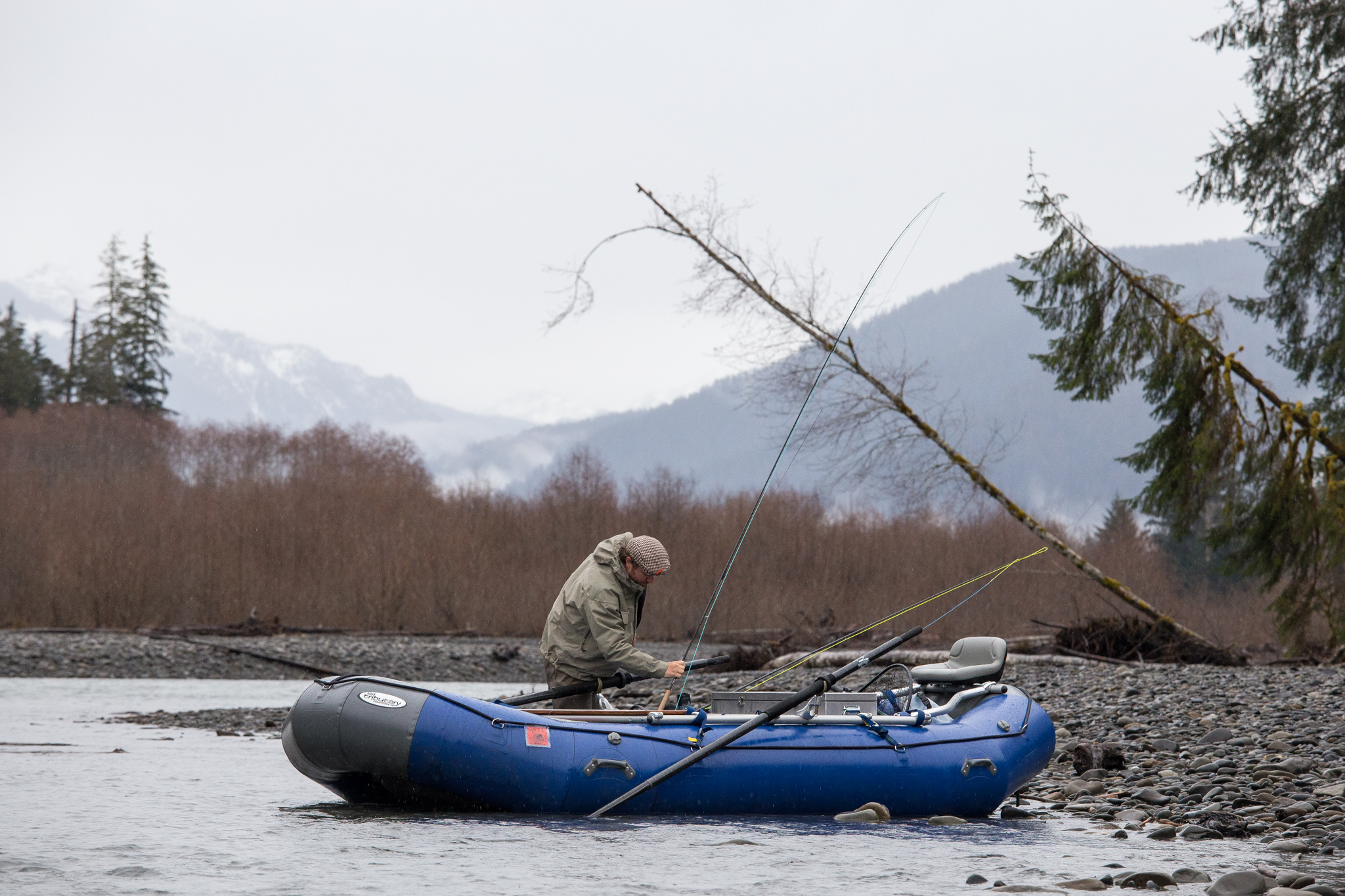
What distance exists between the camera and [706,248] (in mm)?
15305

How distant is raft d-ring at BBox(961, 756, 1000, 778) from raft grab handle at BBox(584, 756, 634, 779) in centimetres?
210

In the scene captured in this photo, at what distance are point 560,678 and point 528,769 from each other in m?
1.17

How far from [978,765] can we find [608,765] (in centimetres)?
235

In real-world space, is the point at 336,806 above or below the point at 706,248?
below

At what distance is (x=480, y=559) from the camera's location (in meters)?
31.3

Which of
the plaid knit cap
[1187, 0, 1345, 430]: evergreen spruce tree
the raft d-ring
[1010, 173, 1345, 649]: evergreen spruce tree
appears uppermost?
[1187, 0, 1345, 430]: evergreen spruce tree

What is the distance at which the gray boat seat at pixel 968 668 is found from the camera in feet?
27.7

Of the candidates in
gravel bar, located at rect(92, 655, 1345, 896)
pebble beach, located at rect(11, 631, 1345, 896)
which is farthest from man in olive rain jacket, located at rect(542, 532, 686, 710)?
pebble beach, located at rect(11, 631, 1345, 896)

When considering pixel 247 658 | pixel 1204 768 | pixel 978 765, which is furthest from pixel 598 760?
pixel 247 658

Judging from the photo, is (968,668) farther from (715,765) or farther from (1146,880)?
(1146,880)

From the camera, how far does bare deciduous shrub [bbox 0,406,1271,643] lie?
90.9ft

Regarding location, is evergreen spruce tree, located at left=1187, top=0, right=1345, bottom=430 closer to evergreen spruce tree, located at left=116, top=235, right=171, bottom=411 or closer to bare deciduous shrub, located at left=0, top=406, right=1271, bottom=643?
bare deciduous shrub, located at left=0, top=406, right=1271, bottom=643

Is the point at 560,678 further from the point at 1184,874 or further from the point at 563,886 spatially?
the point at 1184,874

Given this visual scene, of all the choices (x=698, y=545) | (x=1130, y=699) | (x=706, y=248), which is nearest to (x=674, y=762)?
(x=1130, y=699)
